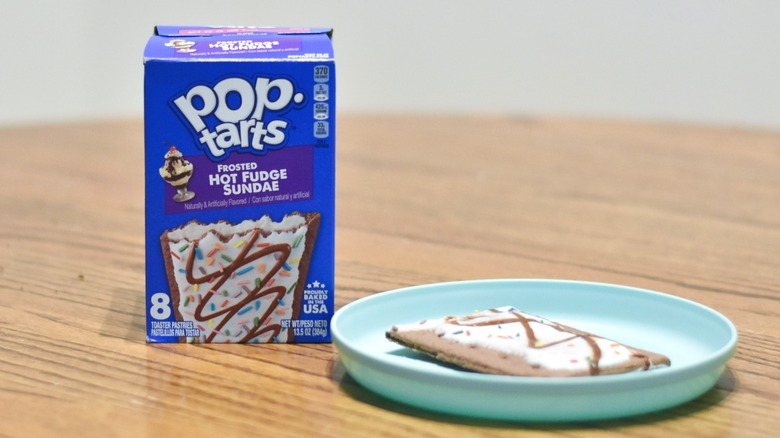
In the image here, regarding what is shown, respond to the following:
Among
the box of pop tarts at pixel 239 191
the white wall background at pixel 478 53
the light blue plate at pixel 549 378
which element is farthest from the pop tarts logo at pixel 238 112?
the white wall background at pixel 478 53

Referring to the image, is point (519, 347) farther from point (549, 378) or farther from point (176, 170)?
point (176, 170)

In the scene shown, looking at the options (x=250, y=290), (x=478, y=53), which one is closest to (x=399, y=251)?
(x=250, y=290)

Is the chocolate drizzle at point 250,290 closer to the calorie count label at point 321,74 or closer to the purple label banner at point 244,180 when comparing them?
the purple label banner at point 244,180

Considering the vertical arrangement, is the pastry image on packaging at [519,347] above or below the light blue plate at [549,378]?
above

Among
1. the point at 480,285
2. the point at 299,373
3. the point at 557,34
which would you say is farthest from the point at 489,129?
the point at 299,373

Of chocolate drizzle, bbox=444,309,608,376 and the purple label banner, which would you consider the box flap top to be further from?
chocolate drizzle, bbox=444,309,608,376

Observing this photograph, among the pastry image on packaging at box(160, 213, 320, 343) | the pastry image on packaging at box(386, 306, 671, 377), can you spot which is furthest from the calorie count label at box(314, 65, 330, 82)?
the pastry image on packaging at box(386, 306, 671, 377)
